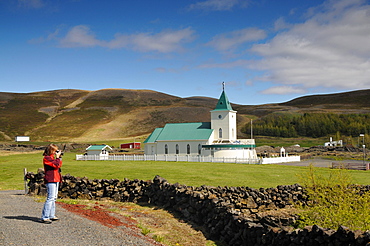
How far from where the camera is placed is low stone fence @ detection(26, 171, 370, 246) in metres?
10.5

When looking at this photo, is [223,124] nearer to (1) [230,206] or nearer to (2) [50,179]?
(1) [230,206]

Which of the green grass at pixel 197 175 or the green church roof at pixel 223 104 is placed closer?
the green grass at pixel 197 175

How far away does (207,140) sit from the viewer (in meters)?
60.8

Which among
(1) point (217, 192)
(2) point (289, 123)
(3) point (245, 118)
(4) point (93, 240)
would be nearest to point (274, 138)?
(2) point (289, 123)

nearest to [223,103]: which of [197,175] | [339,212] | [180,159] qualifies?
[180,159]

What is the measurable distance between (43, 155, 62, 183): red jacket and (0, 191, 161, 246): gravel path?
60.7 inches

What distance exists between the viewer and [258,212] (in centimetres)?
1656

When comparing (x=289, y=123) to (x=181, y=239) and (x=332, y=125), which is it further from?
(x=181, y=239)

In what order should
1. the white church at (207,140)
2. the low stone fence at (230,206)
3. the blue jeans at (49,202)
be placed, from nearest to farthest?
the low stone fence at (230,206) < the blue jeans at (49,202) < the white church at (207,140)

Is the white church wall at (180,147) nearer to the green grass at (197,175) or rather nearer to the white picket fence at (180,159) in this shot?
the white picket fence at (180,159)

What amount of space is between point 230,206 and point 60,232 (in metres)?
6.48

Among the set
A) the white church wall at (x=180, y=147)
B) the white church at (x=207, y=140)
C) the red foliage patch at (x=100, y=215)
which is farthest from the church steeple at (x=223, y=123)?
the red foliage patch at (x=100, y=215)

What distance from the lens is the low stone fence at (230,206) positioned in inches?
412

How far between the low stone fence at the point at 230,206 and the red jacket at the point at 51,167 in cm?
619
